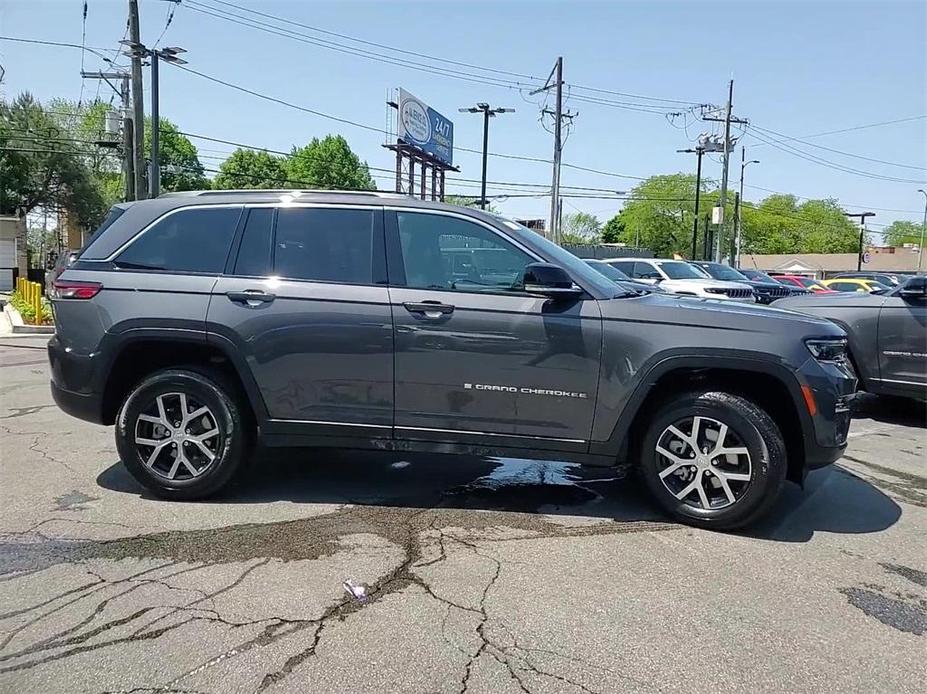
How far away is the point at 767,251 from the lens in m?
92.6

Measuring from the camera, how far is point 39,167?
120 ft

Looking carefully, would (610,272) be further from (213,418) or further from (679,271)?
(213,418)

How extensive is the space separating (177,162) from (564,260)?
74058 millimetres

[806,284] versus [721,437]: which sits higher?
[806,284]

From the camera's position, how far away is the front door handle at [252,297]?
4.23m

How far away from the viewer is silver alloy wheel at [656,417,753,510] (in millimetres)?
3967

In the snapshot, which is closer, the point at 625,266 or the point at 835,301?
the point at 835,301

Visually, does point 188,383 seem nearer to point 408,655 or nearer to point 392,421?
point 392,421

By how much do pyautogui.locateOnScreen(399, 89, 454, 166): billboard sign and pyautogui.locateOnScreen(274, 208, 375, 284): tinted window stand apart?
30.0 meters

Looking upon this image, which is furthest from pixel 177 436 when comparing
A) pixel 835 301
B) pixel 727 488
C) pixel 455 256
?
pixel 835 301

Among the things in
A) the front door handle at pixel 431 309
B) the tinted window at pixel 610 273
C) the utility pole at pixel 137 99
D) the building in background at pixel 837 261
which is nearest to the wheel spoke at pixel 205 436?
the front door handle at pixel 431 309

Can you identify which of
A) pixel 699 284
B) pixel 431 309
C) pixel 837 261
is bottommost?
pixel 431 309

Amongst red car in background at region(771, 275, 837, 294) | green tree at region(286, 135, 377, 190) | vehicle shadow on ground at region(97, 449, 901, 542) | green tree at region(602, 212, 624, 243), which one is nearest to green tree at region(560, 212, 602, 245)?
green tree at region(602, 212, 624, 243)

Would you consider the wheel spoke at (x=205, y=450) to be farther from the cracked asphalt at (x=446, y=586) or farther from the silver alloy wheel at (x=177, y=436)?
the cracked asphalt at (x=446, y=586)
